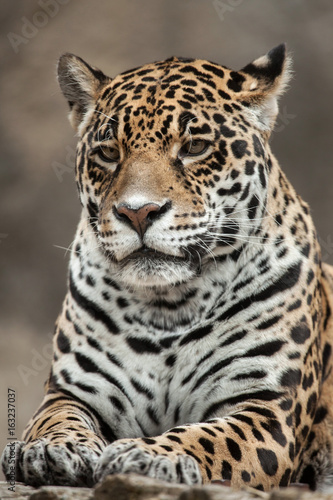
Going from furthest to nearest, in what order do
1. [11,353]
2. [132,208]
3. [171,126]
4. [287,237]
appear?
[11,353]
[287,237]
[171,126]
[132,208]

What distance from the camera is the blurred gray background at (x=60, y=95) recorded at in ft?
45.2

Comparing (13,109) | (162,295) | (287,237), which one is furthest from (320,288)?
(13,109)

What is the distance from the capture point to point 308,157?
1380 cm

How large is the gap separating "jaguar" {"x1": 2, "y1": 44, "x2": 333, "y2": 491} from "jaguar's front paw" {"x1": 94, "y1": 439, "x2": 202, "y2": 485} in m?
0.55

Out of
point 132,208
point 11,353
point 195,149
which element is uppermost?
point 195,149

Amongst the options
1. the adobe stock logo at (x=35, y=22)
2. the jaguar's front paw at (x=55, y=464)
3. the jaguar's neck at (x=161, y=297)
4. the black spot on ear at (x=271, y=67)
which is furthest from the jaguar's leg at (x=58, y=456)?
the adobe stock logo at (x=35, y=22)

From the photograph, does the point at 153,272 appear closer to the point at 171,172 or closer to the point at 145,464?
the point at 171,172

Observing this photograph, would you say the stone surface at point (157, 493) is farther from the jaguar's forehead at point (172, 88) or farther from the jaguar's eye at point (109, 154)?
the jaguar's forehead at point (172, 88)

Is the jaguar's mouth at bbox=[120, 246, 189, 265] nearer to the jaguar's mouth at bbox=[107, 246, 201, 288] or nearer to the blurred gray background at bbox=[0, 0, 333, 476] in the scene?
the jaguar's mouth at bbox=[107, 246, 201, 288]

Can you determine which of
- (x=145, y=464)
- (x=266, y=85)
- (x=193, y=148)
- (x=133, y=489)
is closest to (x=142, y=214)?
(x=193, y=148)

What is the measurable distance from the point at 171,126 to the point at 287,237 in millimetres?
1162

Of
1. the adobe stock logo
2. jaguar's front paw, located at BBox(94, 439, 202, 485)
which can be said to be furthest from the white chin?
the adobe stock logo

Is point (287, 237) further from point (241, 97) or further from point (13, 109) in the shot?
point (13, 109)

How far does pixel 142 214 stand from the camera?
18.0 feet
